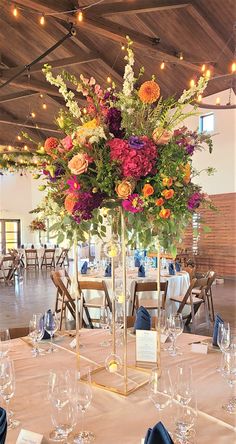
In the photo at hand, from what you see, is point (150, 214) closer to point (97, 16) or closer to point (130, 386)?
point (130, 386)

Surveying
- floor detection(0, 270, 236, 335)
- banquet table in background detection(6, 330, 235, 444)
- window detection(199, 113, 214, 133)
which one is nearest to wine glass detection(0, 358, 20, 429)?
banquet table in background detection(6, 330, 235, 444)

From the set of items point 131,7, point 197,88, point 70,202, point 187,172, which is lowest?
point 70,202

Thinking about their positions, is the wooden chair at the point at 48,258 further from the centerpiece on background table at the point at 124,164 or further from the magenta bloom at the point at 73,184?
the magenta bloom at the point at 73,184

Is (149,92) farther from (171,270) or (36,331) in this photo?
(171,270)

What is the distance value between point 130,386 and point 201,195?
34.7 inches

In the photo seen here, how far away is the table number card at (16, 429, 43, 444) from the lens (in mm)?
1179

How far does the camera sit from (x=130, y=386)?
5.35ft

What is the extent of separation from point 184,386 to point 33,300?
738 centimetres

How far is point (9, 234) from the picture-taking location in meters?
18.7

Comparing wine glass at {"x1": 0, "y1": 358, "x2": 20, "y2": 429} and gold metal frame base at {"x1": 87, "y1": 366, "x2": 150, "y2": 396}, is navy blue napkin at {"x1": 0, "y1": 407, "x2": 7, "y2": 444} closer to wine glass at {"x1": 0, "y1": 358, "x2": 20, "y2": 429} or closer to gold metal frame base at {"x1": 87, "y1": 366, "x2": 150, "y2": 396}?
wine glass at {"x1": 0, "y1": 358, "x2": 20, "y2": 429}

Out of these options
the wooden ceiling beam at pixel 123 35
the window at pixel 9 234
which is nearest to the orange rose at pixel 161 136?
the wooden ceiling beam at pixel 123 35

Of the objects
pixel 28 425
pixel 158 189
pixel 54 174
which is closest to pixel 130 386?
pixel 28 425

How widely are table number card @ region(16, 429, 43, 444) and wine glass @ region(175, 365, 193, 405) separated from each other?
466 millimetres

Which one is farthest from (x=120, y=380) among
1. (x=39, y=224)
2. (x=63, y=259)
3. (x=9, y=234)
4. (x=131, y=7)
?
(x=9, y=234)
